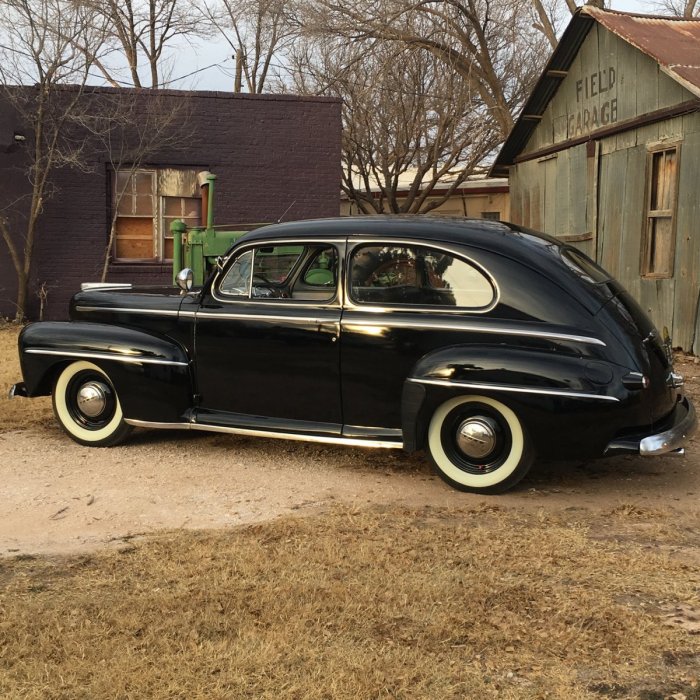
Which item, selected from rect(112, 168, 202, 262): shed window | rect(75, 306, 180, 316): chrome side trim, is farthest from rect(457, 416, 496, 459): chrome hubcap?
rect(112, 168, 202, 262): shed window

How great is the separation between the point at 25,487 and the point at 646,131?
29.5ft

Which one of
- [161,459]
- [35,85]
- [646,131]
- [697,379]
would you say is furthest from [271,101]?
[161,459]

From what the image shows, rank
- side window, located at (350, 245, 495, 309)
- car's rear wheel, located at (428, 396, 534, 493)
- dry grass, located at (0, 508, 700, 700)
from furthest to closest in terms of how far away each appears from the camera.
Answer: side window, located at (350, 245, 495, 309)
car's rear wheel, located at (428, 396, 534, 493)
dry grass, located at (0, 508, 700, 700)

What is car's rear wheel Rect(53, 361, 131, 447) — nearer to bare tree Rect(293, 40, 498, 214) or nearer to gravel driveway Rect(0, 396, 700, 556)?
gravel driveway Rect(0, 396, 700, 556)

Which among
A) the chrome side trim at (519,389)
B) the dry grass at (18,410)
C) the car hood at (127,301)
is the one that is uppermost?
the car hood at (127,301)

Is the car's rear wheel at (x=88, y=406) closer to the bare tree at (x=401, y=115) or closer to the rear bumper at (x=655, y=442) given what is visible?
the rear bumper at (x=655, y=442)

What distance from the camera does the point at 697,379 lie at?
30.0 ft

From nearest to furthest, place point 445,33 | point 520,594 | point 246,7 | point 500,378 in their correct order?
1. point 520,594
2. point 500,378
3. point 445,33
4. point 246,7

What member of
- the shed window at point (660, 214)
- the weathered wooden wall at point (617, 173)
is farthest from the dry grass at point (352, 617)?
the shed window at point (660, 214)

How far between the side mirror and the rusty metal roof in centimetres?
648

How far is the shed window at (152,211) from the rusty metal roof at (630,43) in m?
5.35

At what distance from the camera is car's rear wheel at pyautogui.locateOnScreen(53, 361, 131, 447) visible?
638 centimetres

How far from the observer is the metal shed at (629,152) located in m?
10.7

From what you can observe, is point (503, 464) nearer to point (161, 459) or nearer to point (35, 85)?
point (161, 459)
